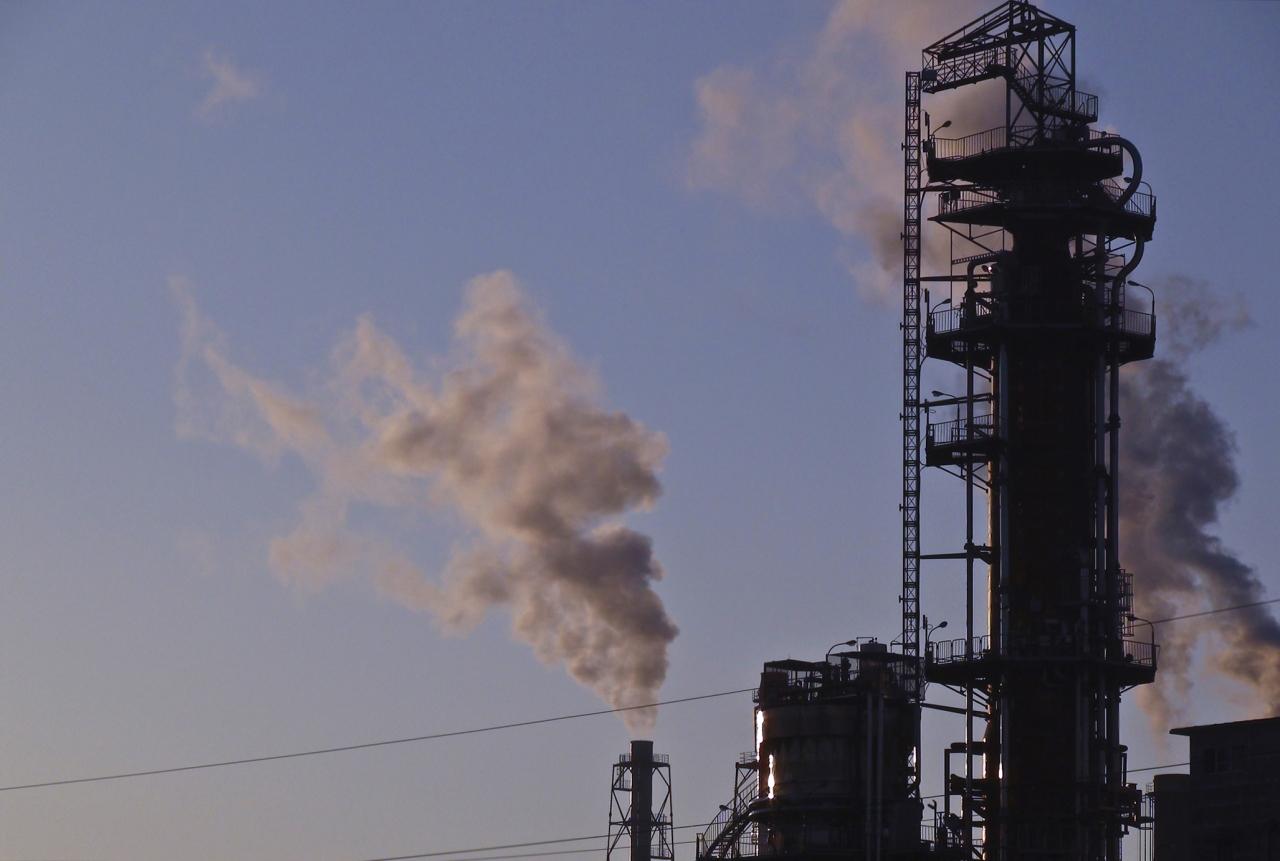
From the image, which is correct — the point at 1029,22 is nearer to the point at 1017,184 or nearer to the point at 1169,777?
the point at 1017,184

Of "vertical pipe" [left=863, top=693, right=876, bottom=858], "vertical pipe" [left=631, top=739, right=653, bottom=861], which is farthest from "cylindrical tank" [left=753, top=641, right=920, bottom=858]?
"vertical pipe" [left=631, top=739, right=653, bottom=861]

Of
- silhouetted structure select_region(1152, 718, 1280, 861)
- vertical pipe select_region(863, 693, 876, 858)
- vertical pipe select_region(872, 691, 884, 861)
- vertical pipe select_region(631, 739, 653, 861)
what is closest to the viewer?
vertical pipe select_region(863, 693, 876, 858)

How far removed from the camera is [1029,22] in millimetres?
115375

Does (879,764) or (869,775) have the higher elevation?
(879,764)

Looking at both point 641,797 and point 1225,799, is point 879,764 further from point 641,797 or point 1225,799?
point 641,797

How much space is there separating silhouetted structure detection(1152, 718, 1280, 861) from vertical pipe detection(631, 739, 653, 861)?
34.6m

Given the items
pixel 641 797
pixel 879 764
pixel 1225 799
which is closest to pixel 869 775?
pixel 879 764

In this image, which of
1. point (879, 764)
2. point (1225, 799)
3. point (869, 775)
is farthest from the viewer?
point (1225, 799)

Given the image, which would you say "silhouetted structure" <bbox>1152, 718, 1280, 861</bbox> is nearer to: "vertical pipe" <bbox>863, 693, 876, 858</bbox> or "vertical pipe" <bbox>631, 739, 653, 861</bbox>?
"vertical pipe" <bbox>863, 693, 876, 858</bbox>

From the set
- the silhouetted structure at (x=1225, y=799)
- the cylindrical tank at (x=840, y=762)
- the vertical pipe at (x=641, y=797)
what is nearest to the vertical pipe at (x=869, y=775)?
the cylindrical tank at (x=840, y=762)

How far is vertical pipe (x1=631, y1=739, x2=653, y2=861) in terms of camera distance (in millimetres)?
144375

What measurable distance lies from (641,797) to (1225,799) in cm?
3802

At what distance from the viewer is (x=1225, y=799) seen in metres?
114

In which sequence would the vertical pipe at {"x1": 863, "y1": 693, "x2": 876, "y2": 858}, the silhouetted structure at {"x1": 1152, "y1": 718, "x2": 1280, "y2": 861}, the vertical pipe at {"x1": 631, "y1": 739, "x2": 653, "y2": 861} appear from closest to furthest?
the vertical pipe at {"x1": 863, "y1": 693, "x2": 876, "y2": 858}, the silhouetted structure at {"x1": 1152, "y1": 718, "x2": 1280, "y2": 861}, the vertical pipe at {"x1": 631, "y1": 739, "x2": 653, "y2": 861}
